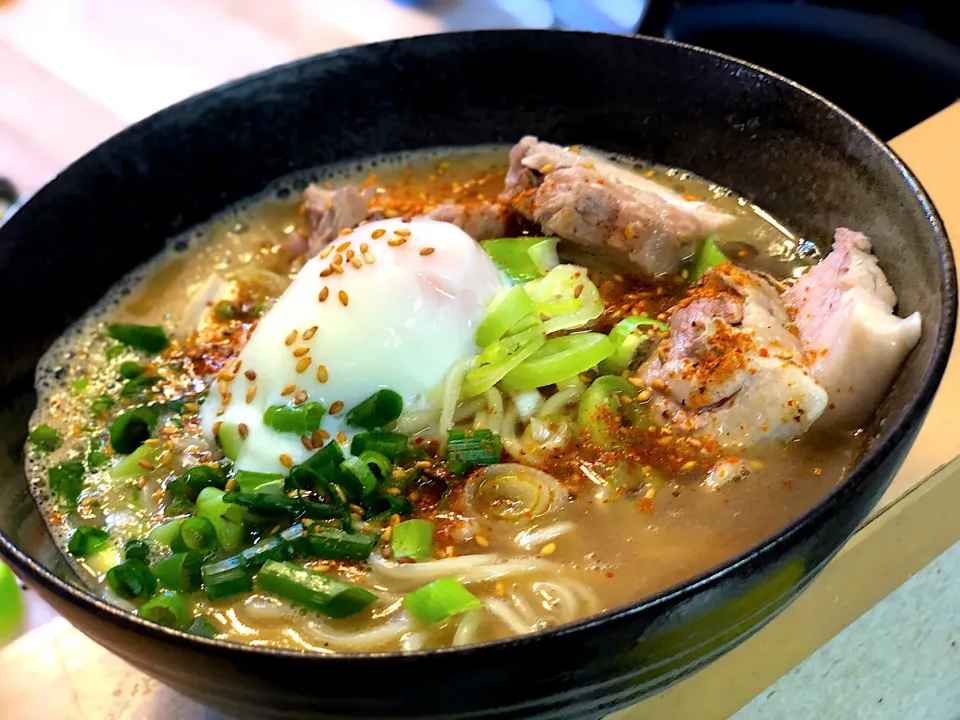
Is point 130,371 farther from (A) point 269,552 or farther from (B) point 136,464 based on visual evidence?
(A) point 269,552

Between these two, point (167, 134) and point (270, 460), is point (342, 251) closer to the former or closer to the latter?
point (270, 460)

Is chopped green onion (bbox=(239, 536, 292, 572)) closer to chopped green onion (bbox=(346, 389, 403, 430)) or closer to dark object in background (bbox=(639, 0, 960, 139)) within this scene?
chopped green onion (bbox=(346, 389, 403, 430))

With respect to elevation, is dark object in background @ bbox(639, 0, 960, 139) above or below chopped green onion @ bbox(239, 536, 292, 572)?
above

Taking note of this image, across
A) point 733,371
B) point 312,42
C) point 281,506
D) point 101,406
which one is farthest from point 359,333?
point 312,42

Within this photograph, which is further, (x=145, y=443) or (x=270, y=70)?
(x=270, y=70)

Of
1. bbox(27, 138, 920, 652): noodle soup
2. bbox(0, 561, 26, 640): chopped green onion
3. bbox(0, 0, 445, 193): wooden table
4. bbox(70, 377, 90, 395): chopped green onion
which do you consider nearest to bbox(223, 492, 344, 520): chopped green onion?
bbox(27, 138, 920, 652): noodle soup

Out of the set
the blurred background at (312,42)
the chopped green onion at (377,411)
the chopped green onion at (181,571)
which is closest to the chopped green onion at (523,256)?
the chopped green onion at (377,411)

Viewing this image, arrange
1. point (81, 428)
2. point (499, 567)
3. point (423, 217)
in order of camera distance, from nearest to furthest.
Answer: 1. point (499, 567)
2. point (81, 428)
3. point (423, 217)

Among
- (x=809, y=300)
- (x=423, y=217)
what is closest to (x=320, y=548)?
(x=423, y=217)
